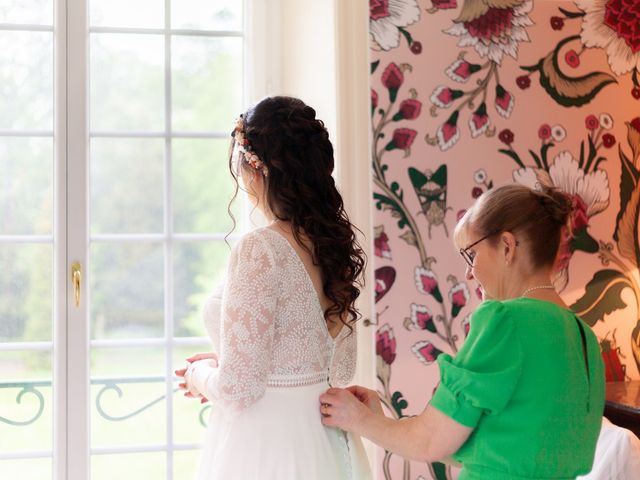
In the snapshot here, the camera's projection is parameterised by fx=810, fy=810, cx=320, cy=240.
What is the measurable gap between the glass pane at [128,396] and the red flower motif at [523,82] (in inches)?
56.8

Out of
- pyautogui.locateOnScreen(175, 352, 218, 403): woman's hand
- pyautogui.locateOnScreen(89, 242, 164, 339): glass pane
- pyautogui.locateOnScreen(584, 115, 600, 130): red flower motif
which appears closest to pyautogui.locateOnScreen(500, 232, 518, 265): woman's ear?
pyautogui.locateOnScreen(175, 352, 218, 403): woman's hand

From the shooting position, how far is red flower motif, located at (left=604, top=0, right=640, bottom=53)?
103 inches

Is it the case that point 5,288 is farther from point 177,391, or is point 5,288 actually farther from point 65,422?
point 177,391

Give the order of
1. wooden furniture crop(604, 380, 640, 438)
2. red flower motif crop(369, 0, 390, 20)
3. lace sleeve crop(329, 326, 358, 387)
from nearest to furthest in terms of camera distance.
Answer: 1. lace sleeve crop(329, 326, 358, 387)
2. wooden furniture crop(604, 380, 640, 438)
3. red flower motif crop(369, 0, 390, 20)

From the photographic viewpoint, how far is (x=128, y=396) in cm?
270

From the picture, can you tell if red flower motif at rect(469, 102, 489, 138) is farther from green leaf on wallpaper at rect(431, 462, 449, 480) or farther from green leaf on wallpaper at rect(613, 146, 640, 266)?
green leaf on wallpaper at rect(431, 462, 449, 480)

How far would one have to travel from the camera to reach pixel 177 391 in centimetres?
272

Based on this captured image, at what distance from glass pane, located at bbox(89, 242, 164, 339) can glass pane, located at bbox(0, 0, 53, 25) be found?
762 mm

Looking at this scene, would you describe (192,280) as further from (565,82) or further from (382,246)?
(565,82)

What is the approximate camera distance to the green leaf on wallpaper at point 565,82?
8.36 feet

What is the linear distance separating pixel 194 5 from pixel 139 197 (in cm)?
68

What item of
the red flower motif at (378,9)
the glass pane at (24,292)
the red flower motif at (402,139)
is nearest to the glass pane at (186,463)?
the glass pane at (24,292)

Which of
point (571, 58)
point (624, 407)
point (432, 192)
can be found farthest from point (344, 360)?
point (571, 58)

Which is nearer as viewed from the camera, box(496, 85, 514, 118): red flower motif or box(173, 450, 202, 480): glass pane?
box(496, 85, 514, 118): red flower motif
